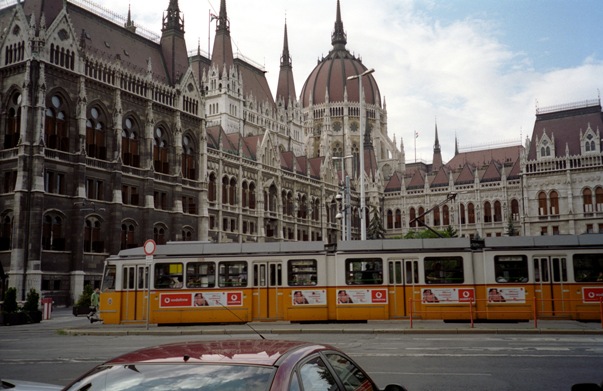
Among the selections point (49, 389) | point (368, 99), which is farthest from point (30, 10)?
point (368, 99)

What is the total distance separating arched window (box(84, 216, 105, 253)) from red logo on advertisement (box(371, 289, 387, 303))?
85.5ft

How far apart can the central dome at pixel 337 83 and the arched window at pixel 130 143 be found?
6675 cm

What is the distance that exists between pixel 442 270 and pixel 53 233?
90.5 ft

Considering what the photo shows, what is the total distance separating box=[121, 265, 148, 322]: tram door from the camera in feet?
75.9

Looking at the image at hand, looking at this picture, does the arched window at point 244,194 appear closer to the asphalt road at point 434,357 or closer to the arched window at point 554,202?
the arched window at point 554,202

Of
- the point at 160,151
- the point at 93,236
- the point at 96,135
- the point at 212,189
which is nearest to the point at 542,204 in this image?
the point at 212,189

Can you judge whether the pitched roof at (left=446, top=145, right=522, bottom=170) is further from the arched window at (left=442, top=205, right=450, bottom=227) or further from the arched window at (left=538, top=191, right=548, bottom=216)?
the arched window at (left=538, top=191, right=548, bottom=216)

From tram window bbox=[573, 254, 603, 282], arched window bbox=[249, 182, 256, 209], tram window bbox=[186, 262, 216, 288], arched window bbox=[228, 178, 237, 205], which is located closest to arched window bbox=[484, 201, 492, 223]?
arched window bbox=[249, 182, 256, 209]

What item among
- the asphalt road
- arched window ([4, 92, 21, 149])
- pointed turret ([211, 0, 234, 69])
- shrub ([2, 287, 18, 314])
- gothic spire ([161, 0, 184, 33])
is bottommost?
the asphalt road

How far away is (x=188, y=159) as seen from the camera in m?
52.9

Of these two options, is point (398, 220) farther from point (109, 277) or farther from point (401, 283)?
point (109, 277)

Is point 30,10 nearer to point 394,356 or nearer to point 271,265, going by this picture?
point 271,265

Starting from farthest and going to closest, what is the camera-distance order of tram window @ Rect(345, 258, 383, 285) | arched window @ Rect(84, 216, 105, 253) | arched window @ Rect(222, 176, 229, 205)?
arched window @ Rect(222, 176, 229, 205) → arched window @ Rect(84, 216, 105, 253) → tram window @ Rect(345, 258, 383, 285)

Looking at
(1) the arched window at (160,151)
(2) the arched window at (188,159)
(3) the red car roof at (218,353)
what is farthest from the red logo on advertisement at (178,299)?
(2) the arched window at (188,159)
